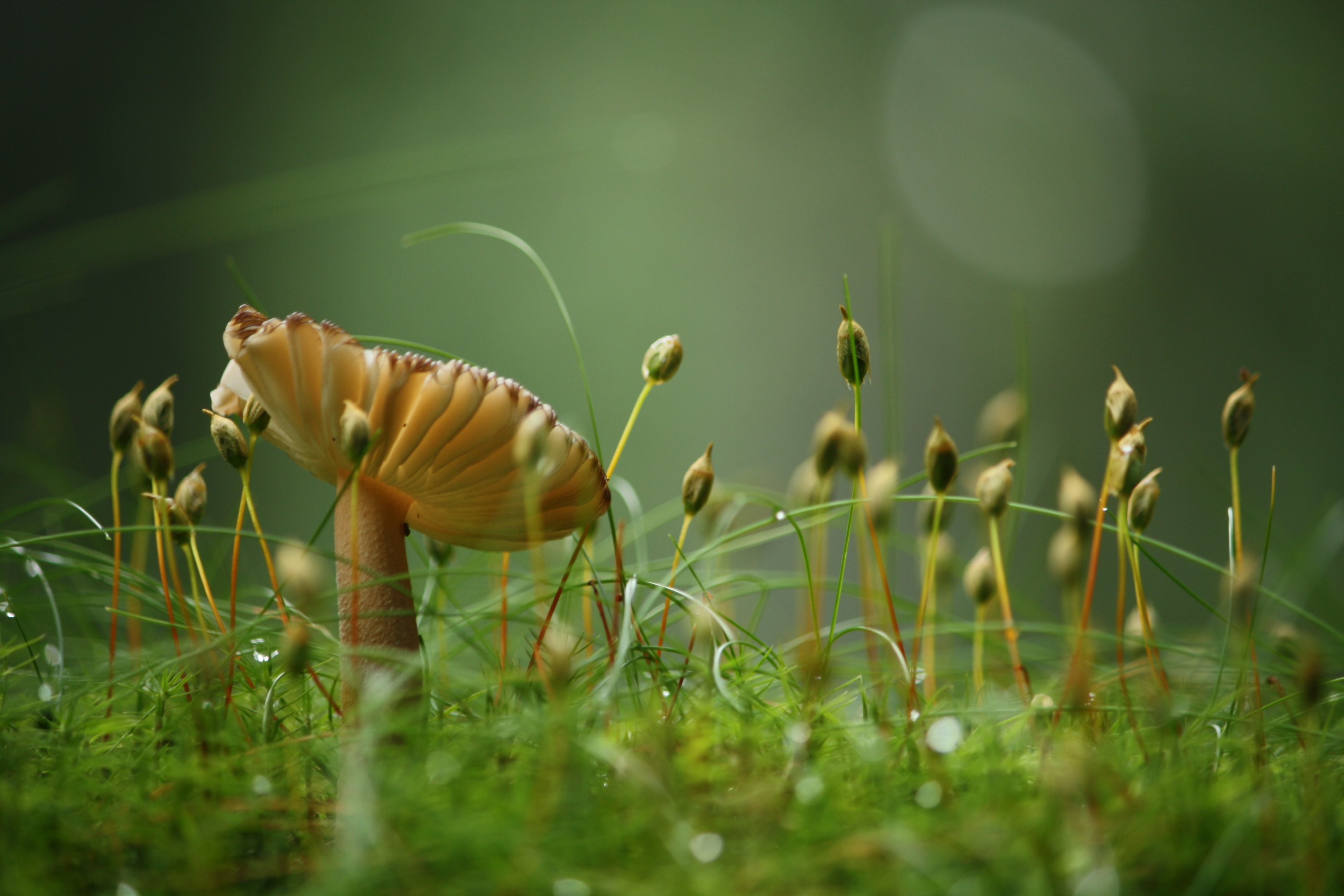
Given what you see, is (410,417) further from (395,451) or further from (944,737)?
(944,737)

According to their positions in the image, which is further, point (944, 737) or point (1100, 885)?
point (944, 737)

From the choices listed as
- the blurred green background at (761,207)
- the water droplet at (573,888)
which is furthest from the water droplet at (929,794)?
the blurred green background at (761,207)

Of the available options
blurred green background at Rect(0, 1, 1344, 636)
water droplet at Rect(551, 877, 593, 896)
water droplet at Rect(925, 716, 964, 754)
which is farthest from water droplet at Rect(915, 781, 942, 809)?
blurred green background at Rect(0, 1, 1344, 636)

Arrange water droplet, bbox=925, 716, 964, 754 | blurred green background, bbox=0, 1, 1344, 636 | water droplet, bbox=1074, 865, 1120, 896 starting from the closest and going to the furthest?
1. water droplet, bbox=1074, 865, 1120, 896
2. water droplet, bbox=925, 716, 964, 754
3. blurred green background, bbox=0, 1, 1344, 636

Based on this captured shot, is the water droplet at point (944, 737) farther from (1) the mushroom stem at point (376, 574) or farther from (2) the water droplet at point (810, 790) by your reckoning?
(1) the mushroom stem at point (376, 574)

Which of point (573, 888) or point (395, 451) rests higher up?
point (395, 451)

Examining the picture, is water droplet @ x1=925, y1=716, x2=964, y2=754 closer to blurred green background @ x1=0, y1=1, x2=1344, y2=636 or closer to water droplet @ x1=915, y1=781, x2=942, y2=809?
water droplet @ x1=915, y1=781, x2=942, y2=809

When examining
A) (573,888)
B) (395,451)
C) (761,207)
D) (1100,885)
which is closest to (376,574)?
(395,451)
